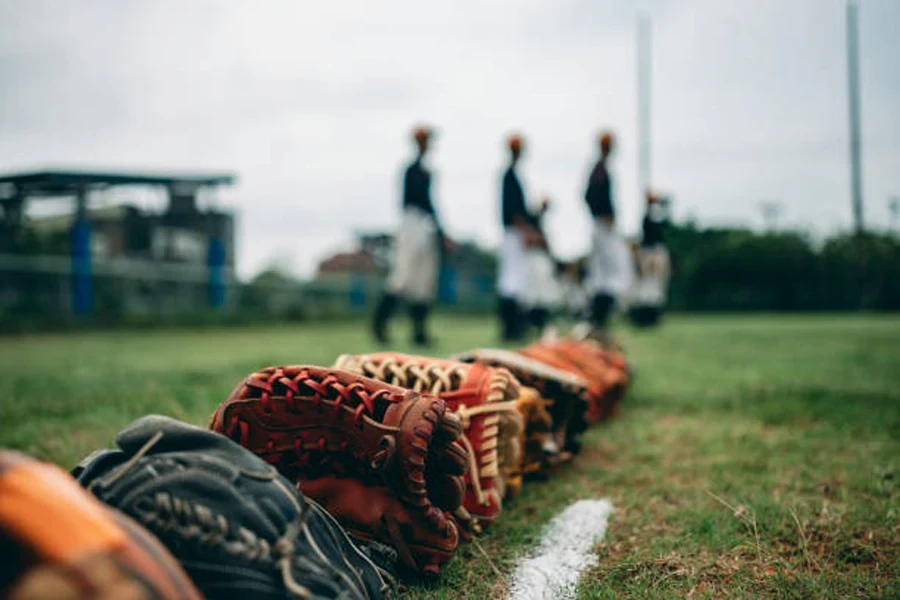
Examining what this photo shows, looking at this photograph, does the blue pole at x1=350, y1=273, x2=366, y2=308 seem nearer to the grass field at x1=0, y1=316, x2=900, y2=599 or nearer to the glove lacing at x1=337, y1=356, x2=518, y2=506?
the grass field at x1=0, y1=316, x2=900, y2=599

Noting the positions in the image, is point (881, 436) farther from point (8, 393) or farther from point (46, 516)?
point (8, 393)

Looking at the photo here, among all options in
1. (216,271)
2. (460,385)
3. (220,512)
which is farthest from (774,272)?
(220,512)

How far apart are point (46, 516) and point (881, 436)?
3.00 metres

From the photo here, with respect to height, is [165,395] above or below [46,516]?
below

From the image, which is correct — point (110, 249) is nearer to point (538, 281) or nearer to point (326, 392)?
point (538, 281)

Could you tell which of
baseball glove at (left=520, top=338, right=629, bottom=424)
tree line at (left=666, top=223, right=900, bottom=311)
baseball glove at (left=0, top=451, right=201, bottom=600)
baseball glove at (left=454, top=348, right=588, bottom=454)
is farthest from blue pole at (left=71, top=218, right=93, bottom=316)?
tree line at (left=666, top=223, right=900, bottom=311)

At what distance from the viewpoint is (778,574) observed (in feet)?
4.81

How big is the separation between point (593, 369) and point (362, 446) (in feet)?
6.47

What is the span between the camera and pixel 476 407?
6.12ft

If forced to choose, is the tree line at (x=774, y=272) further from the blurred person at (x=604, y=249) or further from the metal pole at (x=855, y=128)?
the blurred person at (x=604, y=249)

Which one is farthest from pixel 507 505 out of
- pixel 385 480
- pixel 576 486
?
pixel 385 480

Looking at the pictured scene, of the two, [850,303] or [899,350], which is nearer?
[899,350]

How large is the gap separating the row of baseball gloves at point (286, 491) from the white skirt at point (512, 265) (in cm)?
590

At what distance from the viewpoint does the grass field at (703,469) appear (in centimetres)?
152
